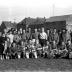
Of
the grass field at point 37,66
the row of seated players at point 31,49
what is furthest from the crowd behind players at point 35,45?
the grass field at point 37,66

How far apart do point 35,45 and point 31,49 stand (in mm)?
400

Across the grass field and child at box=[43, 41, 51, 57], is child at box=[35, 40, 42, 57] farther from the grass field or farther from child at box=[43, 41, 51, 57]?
the grass field

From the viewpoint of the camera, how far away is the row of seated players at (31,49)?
1211cm

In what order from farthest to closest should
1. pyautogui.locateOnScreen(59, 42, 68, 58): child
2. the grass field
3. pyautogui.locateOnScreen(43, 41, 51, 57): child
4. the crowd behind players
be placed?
pyautogui.locateOnScreen(43, 41, 51, 57): child < the crowd behind players < pyautogui.locateOnScreen(59, 42, 68, 58): child < the grass field

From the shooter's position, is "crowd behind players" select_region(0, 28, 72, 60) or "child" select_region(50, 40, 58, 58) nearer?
"child" select_region(50, 40, 58, 58)

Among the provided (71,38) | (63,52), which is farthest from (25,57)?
(71,38)

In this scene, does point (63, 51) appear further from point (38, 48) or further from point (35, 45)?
point (35, 45)

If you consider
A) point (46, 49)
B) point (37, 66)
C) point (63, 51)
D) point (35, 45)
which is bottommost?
point (37, 66)

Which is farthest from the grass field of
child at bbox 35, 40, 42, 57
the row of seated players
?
child at bbox 35, 40, 42, 57

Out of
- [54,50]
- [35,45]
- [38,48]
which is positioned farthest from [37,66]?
[35,45]

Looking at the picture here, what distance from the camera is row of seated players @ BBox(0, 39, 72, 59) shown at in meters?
12.1

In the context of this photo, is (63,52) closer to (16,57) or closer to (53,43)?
(53,43)

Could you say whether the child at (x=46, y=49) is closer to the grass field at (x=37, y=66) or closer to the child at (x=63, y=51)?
the child at (x=63, y=51)

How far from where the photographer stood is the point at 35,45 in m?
12.6
